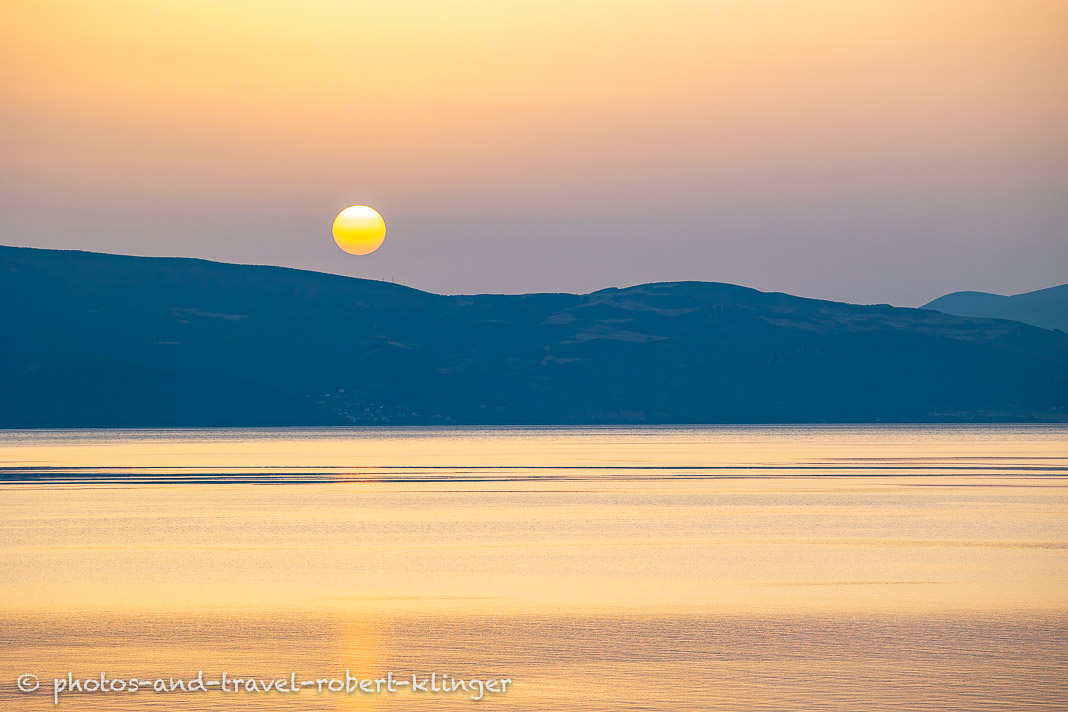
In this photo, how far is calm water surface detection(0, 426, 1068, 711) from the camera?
77.1 feet

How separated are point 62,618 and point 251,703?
10.0 m

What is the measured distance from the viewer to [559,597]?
Answer: 33625 millimetres

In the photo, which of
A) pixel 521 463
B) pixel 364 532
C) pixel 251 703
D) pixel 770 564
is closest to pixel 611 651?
pixel 251 703

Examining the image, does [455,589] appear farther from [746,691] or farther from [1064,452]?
[1064,452]

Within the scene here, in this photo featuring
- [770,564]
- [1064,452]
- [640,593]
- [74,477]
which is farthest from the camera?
[1064,452]

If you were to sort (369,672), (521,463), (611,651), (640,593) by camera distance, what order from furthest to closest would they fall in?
(521,463) < (640,593) < (611,651) < (369,672)

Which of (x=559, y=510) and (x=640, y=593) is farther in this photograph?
(x=559, y=510)

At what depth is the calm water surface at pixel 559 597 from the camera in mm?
23500

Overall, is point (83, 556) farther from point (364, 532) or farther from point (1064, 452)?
point (1064, 452)

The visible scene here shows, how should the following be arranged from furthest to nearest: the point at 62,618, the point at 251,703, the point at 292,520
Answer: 1. the point at 292,520
2. the point at 62,618
3. the point at 251,703

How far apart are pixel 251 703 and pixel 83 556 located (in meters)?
22.6

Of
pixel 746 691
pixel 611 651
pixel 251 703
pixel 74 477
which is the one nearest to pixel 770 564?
pixel 611 651

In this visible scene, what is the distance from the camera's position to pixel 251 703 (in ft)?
72.7

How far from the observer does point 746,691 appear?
22781 mm
